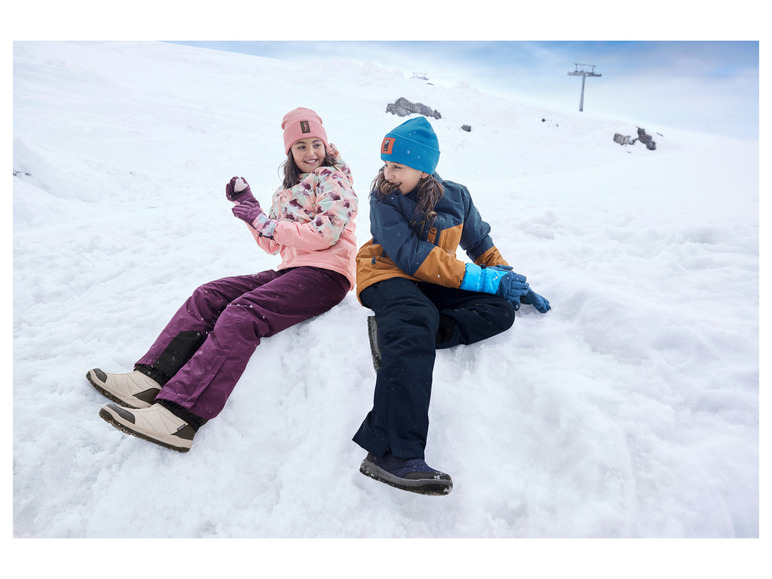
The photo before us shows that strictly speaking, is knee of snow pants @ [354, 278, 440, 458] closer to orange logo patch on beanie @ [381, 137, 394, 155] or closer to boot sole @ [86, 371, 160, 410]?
orange logo patch on beanie @ [381, 137, 394, 155]

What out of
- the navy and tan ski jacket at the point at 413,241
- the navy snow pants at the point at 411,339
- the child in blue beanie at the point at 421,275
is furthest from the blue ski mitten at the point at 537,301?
the navy and tan ski jacket at the point at 413,241

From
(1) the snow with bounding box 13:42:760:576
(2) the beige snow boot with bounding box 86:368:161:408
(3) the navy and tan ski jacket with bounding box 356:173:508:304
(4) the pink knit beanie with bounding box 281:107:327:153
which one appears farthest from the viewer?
(4) the pink knit beanie with bounding box 281:107:327:153

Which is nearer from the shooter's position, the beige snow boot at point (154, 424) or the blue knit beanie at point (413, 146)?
the beige snow boot at point (154, 424)

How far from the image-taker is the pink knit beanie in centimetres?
289

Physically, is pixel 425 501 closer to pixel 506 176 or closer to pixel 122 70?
pixel 506 176

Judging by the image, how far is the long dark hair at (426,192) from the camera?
2553 mm

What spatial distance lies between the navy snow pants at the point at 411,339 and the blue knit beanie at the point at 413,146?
27.3 inches

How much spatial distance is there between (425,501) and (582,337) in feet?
4.24

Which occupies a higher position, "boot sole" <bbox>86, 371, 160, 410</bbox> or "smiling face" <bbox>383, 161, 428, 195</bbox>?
"smiling face" <bbox>383, 161, 428, 195</bbox>

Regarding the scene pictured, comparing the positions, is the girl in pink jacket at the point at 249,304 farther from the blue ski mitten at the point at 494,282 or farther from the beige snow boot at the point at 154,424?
the blue ski mitten at the point at 494,282

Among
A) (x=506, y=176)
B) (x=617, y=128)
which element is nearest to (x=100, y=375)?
(x=506, y=176)

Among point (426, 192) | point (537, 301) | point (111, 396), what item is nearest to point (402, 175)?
point (426, 192)

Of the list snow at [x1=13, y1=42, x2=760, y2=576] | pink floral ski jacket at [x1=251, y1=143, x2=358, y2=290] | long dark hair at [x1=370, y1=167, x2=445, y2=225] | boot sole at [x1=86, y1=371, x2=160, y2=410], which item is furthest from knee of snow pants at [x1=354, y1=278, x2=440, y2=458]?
boot sole at [x1=86, y1=371, x2=160, y2=410]

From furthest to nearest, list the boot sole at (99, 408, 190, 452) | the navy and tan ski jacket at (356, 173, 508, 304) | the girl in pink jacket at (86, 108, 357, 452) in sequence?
1. the navy and tan ski jacket at (356, 173, 508, 304)
2. the girl in pink jacket at (86, 108, 357, 452)
3. the boot sole at (99, 408, 190, 452)
